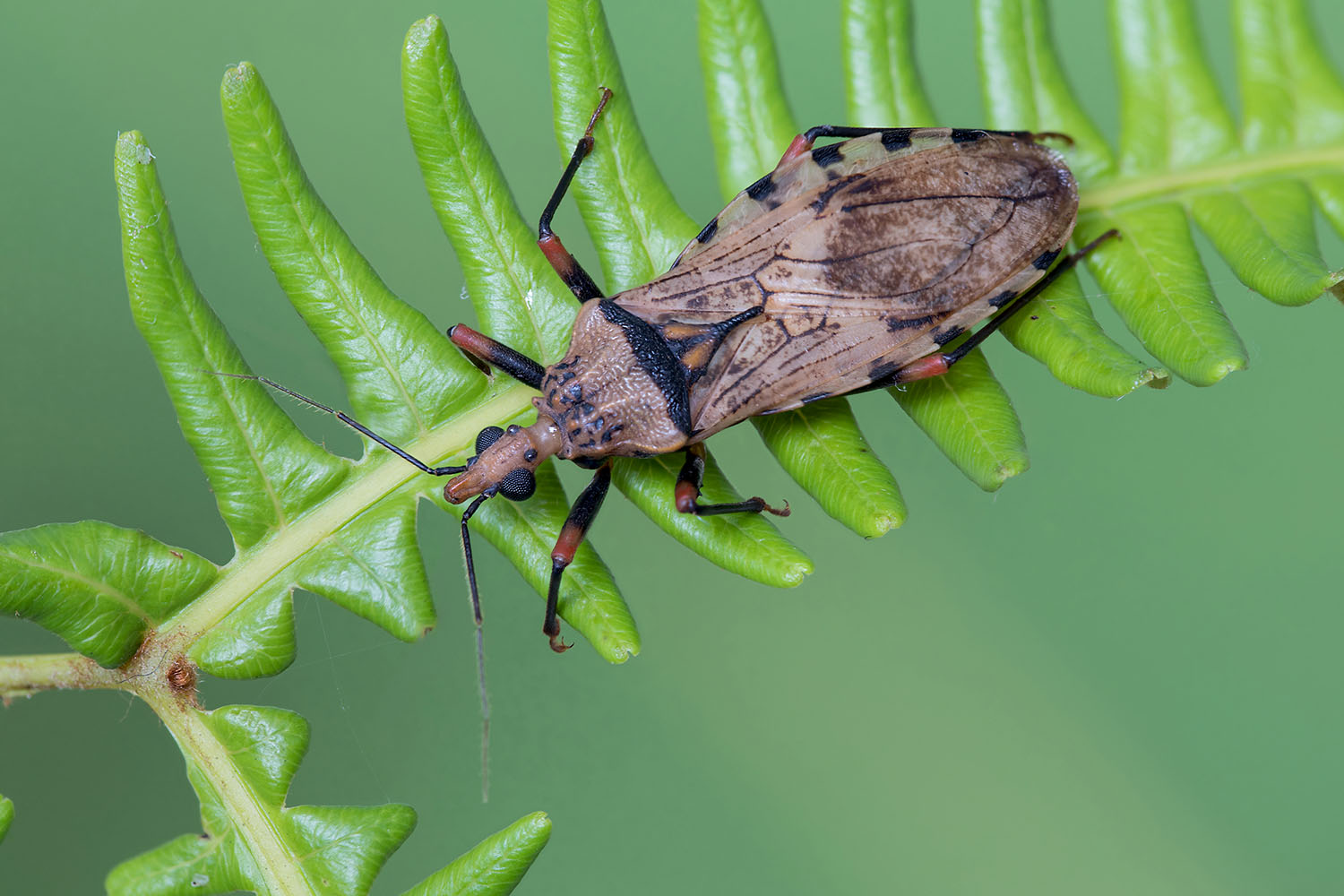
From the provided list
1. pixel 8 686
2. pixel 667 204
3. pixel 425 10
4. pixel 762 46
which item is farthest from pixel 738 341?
pixel 425 10

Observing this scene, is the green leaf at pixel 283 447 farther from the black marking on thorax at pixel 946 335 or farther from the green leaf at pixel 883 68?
the green leaf at pixel 883 68

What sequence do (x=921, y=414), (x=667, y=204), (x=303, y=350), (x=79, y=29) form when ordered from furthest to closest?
(x=79, y=29)
(x=303, y=350)
(x=667, y=204)
(x=921, y=414)

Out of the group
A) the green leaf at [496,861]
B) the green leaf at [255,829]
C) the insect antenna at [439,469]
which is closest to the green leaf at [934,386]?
the insect antenna at [439,469]

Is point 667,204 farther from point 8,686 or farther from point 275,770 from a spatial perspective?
point 8,686

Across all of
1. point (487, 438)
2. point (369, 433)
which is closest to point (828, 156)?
point (487, 438)

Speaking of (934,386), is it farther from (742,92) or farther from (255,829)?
(255,829)

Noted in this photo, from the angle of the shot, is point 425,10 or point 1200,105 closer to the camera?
point 1200,105

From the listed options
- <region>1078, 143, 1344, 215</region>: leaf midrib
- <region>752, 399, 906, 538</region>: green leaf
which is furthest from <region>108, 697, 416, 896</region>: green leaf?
<region>1078, 143, 1344, 215</region>: leaf midrib
